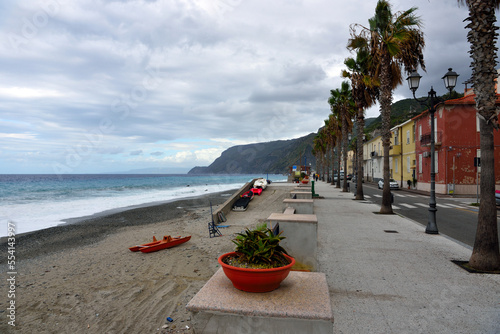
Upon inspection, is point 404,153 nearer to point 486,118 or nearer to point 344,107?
point 344,107

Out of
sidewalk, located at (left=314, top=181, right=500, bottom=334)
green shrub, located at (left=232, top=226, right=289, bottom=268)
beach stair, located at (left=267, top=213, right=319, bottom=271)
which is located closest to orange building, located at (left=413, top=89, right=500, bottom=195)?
sidewalk, located at (left=314, top=181, right=500, bottom=334)

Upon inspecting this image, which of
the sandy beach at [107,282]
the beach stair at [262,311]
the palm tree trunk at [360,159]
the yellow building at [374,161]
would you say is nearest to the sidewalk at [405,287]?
the beach stair at [262,311]

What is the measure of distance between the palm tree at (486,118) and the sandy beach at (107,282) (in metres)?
6.51

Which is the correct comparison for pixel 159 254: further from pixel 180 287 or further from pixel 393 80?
pixel 393 80

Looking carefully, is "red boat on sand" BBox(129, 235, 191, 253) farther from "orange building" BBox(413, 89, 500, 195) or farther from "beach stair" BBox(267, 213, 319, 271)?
"orange building" BBox(413, 89, 500, 195)

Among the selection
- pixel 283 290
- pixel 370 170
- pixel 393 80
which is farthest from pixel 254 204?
pixel 370 170

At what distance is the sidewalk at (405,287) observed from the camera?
425cm

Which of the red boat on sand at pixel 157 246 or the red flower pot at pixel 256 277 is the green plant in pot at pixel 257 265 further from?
the red boat on sand at pixel 157 246

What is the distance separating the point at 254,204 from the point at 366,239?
45.5 feet

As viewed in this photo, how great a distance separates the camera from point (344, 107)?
1319 inches

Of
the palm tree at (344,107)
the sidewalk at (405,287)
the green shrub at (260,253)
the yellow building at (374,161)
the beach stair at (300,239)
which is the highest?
the palm tree at (344,107)

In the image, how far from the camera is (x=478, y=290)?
5.44 metres

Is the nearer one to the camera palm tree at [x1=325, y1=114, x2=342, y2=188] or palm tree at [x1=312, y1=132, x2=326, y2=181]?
palm tree at [x1=325, y1=114, x2=342, y2=188]

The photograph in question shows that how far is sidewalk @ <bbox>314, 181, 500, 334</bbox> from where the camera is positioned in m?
4.25
